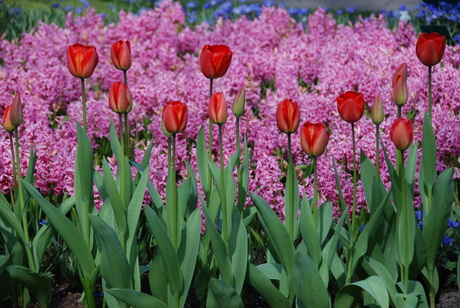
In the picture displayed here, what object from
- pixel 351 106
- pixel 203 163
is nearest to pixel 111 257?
pixel 203 163

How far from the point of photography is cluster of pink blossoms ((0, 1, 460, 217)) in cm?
340

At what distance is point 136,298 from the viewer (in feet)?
7.83

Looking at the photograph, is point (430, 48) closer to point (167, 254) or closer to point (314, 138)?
point (314, 138)

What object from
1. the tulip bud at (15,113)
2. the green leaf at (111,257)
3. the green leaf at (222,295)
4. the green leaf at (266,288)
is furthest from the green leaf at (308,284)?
the tulip bud at (15,113)

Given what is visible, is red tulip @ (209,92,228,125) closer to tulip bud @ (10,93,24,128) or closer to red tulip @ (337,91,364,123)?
red tulip @ (337,91,364,123)

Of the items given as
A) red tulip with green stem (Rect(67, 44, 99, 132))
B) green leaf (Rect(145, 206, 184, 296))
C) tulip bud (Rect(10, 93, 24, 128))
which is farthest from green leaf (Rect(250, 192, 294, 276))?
tulip bud (Rect(10, 93, 24, 128))

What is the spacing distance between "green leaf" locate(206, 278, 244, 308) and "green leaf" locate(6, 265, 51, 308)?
0.68 m

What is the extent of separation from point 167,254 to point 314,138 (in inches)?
24.1

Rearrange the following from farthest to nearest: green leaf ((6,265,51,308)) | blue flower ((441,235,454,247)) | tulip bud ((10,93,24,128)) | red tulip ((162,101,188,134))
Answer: blue flower ((441,235,454,247))
green leaf ((6,265,51,308))
tulip bud ((10,93,24,128))
red tulip ((162,101,188,134))

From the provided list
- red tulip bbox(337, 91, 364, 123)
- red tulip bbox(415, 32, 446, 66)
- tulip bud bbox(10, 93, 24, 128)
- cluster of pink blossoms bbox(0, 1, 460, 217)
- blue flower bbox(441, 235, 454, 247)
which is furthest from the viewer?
cluster of pink blossoms bbox(0, 1, 460, 217)

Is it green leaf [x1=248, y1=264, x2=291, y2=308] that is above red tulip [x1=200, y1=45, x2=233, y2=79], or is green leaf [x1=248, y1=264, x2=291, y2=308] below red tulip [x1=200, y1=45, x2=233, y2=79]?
below

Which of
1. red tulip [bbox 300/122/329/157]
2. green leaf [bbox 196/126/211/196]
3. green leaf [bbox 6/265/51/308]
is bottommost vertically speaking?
green leaf [bbox 6/265/51/308]

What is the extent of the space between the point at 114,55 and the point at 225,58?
0.41 meters

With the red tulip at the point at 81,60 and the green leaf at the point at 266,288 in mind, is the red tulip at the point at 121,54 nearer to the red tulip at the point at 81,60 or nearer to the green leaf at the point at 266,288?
the red tulip at the point at 81,60
